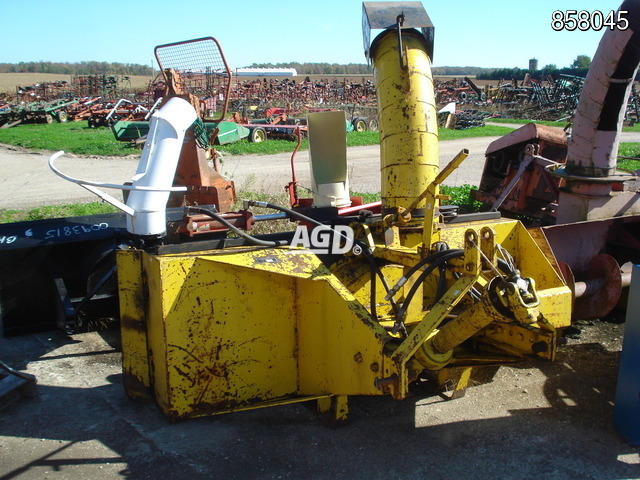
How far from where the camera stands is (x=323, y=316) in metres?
3.64

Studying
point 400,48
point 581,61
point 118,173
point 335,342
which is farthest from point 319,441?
point 581,61

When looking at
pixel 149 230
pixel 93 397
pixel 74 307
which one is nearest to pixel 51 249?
pixel 74 307

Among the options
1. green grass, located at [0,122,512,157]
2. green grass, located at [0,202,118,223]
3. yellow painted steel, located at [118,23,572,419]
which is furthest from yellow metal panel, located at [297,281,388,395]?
green grass, located at [0,122,512,157]

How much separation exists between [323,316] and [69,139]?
64.3 feet

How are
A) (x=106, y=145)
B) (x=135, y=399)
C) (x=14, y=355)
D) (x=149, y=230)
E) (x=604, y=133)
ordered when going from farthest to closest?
(x=106, y=145) < (x=604, y=133) < (x=14, y=355) < (x=135, y=399) < (x=149, y=230)

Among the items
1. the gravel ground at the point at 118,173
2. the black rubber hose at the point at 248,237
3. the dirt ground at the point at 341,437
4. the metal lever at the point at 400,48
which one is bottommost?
the dirt ground at the point at 341,437

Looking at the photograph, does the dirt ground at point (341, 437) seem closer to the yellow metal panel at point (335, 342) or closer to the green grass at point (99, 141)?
the yellow metal panel at point (335, 342)

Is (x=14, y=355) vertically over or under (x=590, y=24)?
under

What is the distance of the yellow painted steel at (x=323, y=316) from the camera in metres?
3.29

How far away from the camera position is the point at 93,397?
405 centimetres

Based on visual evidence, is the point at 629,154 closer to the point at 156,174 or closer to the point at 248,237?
the point at 248,237

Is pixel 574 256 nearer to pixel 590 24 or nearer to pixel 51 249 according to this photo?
pixel 590 24

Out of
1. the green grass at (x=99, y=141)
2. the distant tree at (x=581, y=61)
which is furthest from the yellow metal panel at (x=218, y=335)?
the distant tree at (x=581, y=61)

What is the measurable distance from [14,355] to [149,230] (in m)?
2.03
